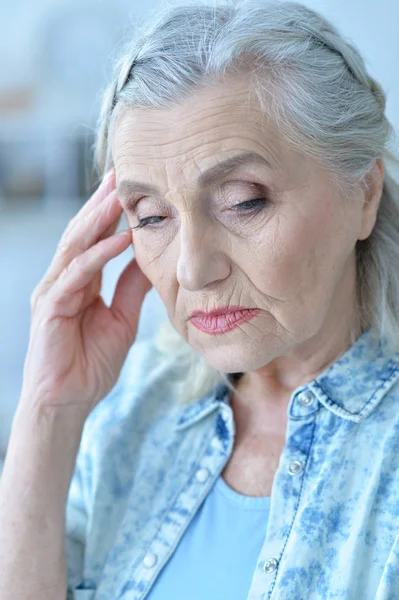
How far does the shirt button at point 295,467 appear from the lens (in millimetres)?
1223

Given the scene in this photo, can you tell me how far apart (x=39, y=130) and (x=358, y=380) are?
5.57 ft

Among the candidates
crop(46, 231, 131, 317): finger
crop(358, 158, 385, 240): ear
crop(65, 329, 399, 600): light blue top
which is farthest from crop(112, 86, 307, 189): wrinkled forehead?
crop(65, 329, 399, 600): light blue top

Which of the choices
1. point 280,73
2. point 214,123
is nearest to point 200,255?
point 214,123

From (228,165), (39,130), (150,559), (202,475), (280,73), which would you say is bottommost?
(150,559)

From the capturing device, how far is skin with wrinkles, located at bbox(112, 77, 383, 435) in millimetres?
1128

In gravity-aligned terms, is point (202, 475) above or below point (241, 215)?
below

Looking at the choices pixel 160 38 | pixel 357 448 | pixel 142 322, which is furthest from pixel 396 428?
pixel 142 322

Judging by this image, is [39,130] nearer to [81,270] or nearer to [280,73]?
[81,270]

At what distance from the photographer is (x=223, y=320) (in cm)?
121

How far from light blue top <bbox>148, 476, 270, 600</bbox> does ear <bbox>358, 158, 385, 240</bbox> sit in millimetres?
482

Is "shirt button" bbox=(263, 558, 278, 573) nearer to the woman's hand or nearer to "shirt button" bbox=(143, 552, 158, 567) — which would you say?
"shirt button" bbox=(143, 552, 158, 567)

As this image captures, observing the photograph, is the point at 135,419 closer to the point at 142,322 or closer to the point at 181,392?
the point at 181,392

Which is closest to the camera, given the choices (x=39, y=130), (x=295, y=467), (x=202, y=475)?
(x=295, y=467)

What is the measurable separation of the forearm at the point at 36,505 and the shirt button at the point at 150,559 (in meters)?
0.17
